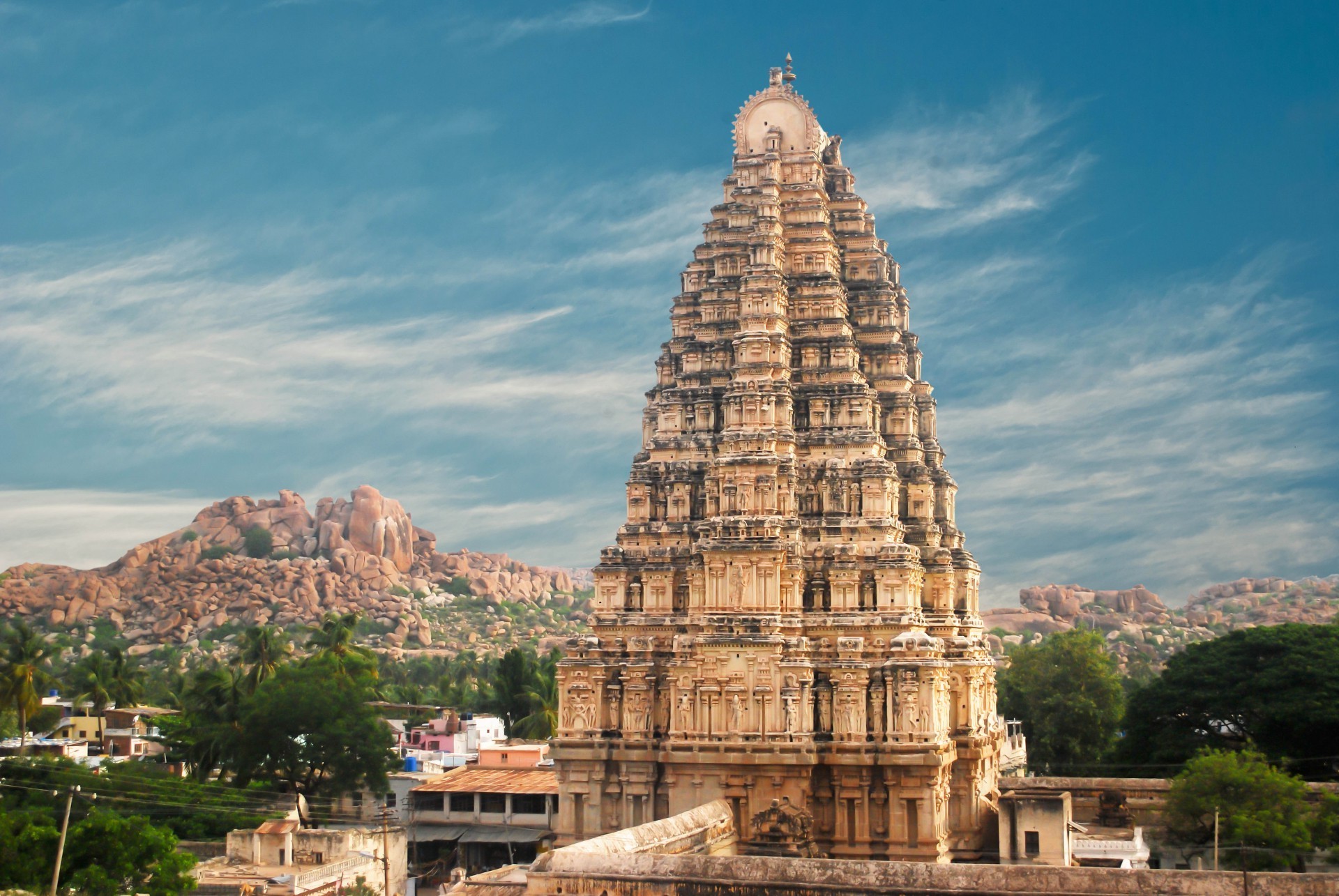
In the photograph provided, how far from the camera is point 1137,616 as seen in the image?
165 metres

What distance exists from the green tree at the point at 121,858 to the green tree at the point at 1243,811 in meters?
23.3

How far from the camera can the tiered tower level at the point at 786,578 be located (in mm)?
32500

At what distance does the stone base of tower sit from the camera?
3209 cm

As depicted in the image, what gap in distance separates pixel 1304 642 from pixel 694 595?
25.3 m

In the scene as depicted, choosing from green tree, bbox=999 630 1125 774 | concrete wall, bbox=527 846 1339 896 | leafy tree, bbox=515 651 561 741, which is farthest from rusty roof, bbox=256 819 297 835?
green tree, bbox=999 630 1125 774

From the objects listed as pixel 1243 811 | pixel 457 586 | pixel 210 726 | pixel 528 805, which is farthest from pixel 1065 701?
pixel 457 586

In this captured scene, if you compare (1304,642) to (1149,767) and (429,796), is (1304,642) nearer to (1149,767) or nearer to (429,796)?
(1149,767)

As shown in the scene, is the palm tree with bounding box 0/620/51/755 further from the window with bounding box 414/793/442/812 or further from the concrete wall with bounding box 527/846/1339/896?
the concrete wall with bounding box 527/846/1339/896

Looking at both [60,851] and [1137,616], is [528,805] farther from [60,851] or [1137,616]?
[1137,616]

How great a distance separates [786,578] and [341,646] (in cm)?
2883

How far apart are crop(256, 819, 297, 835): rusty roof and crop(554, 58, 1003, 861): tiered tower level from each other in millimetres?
6860

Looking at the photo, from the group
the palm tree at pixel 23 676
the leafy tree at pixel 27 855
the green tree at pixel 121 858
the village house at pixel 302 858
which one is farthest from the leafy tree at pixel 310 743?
the leafy tree at pixel 27 855

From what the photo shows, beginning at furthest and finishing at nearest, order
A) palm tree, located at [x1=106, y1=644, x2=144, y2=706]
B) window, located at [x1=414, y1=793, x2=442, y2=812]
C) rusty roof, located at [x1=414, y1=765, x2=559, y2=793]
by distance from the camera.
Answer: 1. palm tree, located at [x1=106, y1=644, x2=144, y2=706]
2. window, located at [x1=414, y1=793, x2=442, y2=812]
3. rusty roof, located at [x1=414, y1=765, x2=559, y2=793]

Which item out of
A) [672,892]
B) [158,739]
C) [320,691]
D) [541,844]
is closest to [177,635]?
[158,739]
